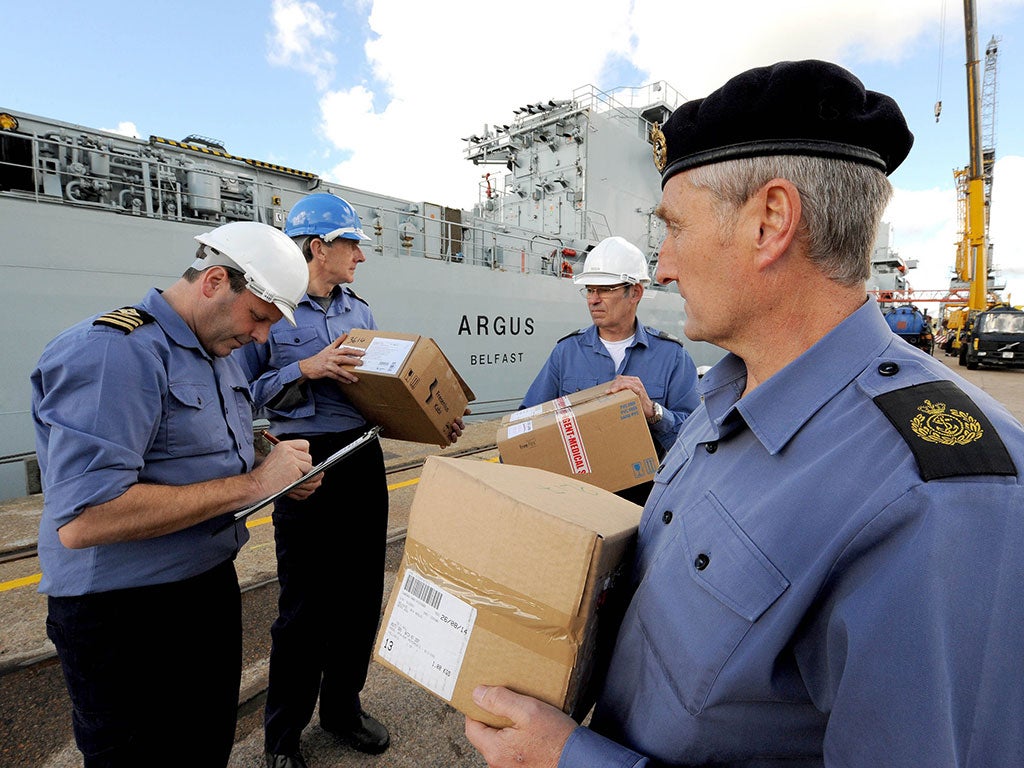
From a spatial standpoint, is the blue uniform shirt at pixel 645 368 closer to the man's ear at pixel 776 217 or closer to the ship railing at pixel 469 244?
the man's ear at pixel 776 217

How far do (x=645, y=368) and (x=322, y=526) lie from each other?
175 centimetres

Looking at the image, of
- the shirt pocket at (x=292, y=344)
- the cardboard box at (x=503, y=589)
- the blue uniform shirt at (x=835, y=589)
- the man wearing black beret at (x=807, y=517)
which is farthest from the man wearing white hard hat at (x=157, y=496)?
the blue uniform shirt at (x=835, y=589)

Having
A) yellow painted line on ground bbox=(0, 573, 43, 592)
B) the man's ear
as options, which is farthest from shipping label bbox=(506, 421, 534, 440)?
yellow painted line on ground bbox=(0, 573, 43, 592)

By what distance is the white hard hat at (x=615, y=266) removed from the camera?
2609 mm

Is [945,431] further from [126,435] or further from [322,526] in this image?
[322,526]

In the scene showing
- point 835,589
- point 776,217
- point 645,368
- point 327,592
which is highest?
point 776,217

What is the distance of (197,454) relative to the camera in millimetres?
1494

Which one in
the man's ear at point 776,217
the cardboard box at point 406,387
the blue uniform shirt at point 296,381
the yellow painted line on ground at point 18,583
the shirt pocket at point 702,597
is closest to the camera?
the shirt pocket at point 702,597

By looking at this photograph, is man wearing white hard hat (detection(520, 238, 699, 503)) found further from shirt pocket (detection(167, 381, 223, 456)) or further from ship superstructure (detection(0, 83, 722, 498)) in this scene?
ship superstructure (detection(0, 83, 722, 498))

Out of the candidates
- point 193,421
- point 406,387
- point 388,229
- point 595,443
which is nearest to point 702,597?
point 595,443

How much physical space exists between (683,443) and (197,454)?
135 centimetres

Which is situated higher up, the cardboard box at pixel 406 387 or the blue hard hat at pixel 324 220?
the blue hard hat at pixel 324 220

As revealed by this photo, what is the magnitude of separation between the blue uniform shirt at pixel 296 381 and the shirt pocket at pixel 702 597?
1804 millimetres

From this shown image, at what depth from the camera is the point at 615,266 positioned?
2619 millimetres
